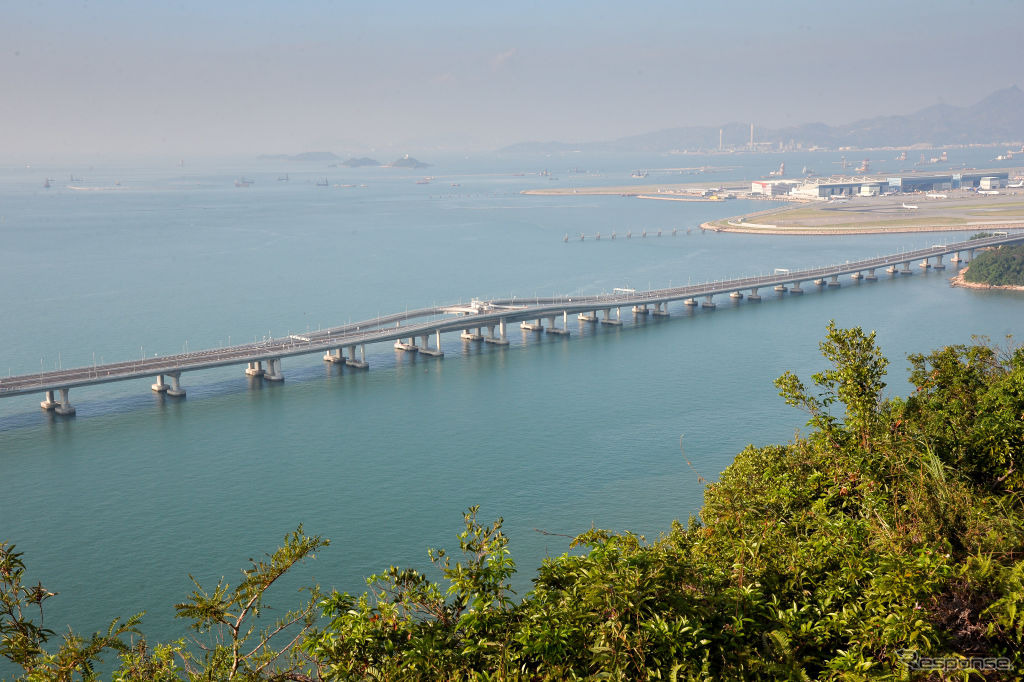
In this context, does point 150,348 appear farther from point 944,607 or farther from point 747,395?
point 944,607

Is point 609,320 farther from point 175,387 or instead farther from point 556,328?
point 175,387

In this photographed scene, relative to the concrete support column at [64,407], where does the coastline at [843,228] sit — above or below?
above

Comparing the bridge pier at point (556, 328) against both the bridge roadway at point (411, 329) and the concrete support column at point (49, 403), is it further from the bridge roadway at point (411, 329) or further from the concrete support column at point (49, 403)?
the concrete support column at point (49, 403)

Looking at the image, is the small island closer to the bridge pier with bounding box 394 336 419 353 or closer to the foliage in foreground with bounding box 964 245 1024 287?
the foliage in foreground with bounding box 964 245 1024 287

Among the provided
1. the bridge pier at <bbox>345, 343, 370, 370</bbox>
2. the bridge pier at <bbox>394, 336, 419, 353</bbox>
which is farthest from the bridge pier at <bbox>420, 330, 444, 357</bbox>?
the bridge pier at <bbox>345, 343, 370, 370</bbox>

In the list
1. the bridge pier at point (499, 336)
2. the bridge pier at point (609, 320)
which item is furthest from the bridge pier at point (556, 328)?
the bridge pier at point (499, 336)

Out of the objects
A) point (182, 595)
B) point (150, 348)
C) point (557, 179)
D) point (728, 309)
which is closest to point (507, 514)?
point (182, 595)

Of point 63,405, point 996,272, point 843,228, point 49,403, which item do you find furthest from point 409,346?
point 843,228

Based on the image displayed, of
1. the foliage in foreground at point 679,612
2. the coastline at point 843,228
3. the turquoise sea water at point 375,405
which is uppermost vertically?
the foliage in foreground at point 679,612
